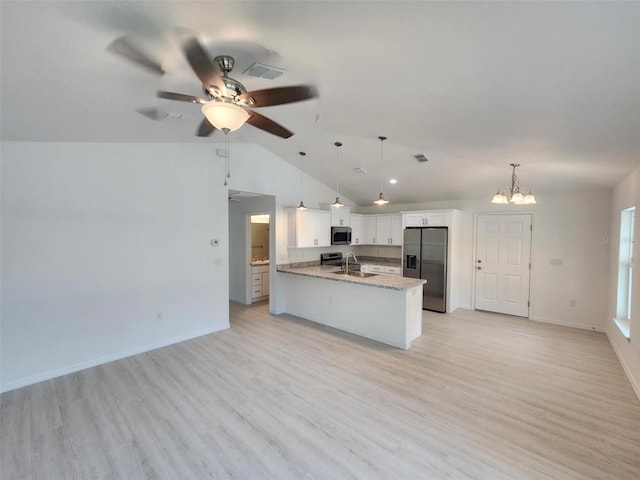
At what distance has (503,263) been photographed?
5.50 metres

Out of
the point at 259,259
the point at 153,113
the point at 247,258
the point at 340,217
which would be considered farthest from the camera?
the point at 259,259

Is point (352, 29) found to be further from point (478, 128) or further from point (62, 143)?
point (62, 143)

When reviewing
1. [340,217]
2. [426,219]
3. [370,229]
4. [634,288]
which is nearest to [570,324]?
[634,288]

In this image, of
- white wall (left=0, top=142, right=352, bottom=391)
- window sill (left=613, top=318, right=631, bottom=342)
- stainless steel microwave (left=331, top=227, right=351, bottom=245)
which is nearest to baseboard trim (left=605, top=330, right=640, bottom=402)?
window sill (left=613, top=318, right=631, bottom=342)

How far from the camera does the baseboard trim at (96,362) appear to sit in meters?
2.95

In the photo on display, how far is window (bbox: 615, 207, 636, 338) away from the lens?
3.75 meters

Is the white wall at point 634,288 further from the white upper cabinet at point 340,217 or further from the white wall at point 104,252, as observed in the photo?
the white wall at point 104,252

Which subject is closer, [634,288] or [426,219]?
[634,288]

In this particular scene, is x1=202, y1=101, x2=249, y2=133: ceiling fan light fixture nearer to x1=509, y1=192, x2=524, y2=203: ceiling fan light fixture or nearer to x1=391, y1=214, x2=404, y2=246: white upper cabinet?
x1=509, y1=192, x2=524, y2=203: ceiling fan light fixture

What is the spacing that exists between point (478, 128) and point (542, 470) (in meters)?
2.75

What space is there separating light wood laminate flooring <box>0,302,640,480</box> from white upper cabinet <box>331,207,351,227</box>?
2.98 m

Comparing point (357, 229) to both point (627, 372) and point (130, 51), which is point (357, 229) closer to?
point (627, 372)

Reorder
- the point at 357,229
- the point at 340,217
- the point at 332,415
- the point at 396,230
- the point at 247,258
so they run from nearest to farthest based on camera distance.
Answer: the point at 332,415 → the point at 247,258 → the point at 340,217 → the point at 396,230 → the point at 357,229

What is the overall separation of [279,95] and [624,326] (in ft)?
16.7
